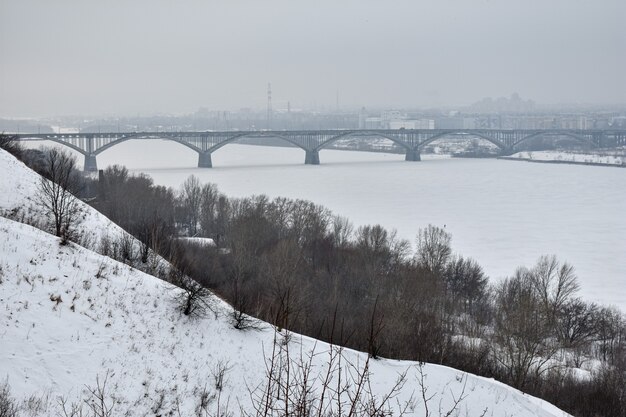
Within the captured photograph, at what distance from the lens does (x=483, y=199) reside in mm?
35844

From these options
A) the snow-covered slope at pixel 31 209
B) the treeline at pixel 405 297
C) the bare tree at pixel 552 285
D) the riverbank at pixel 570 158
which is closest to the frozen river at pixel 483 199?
the bare tree at pixel 552 285

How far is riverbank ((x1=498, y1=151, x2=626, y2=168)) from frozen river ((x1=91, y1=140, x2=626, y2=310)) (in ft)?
6.43

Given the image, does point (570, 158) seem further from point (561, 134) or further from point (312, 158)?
point (312, 158)

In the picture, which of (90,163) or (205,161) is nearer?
(90,163)

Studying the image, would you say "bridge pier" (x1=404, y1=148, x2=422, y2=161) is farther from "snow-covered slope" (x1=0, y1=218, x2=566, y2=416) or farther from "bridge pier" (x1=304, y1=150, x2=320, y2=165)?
"snow-covered slope" (x1=0, y1=218, x2=566, y2=416)

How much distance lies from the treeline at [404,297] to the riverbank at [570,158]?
126ft

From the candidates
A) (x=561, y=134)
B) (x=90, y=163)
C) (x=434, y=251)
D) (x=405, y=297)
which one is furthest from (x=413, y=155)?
(x=405, y=297)

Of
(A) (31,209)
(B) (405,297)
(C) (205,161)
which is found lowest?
(B) (405,297)

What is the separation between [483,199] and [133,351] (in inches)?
1135

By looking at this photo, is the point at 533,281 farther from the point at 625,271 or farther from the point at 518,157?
the point at 518,157

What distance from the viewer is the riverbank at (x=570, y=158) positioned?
184ft

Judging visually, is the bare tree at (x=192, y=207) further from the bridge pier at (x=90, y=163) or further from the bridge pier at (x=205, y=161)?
the bridge pier at (x=205, y=161)

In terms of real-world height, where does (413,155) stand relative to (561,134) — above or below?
below

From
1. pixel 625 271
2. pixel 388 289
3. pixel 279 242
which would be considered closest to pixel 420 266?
pixel 388 289
